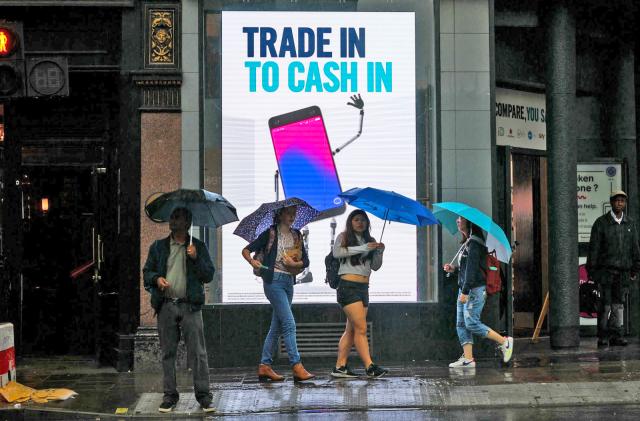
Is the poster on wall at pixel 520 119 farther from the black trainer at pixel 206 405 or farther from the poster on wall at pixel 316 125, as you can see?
the black trainer at pixel 206 405

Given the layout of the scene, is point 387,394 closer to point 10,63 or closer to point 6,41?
point 10,63

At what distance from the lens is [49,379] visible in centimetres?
1259

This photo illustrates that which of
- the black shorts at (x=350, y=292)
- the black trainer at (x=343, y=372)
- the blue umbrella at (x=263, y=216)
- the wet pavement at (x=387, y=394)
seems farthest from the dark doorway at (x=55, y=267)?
the black shorts at (x=350, y=292)

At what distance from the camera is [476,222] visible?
11594 mm

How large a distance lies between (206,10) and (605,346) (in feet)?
22.2

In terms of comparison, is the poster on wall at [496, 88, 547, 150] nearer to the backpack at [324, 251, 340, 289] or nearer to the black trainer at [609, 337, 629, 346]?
the black trainer at [609, 337, 629, 346]

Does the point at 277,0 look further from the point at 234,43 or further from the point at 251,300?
the point at 251,300

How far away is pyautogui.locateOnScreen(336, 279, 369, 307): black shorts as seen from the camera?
38.6 ft

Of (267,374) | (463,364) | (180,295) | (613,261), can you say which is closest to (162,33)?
(180,295)

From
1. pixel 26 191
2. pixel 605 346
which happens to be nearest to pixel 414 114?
pixel 605 346

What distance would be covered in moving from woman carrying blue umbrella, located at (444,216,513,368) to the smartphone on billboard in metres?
1.66

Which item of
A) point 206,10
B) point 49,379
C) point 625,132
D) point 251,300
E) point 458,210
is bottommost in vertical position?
point 49,379

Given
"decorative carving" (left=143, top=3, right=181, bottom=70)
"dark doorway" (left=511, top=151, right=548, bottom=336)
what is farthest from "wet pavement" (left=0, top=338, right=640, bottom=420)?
"decorative carving" (left=143, top=3, right=181, bottom=70)

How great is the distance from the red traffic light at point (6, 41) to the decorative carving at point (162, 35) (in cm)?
306
